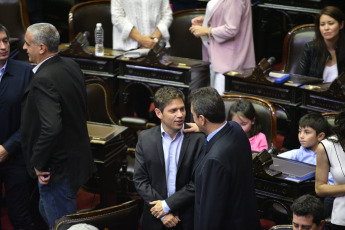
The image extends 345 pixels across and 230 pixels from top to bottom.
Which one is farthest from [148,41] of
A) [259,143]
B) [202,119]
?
[202,119]

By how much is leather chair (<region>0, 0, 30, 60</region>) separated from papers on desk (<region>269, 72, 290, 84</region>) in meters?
2.45

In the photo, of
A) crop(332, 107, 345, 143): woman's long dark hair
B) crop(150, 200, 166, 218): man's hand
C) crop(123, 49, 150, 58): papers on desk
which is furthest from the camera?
crop(123, 49, 150, 58): papers on desk

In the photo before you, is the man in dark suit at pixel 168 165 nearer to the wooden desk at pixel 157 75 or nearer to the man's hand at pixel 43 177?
the man's hand at pixel 43 177

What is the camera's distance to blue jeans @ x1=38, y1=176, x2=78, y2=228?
12.0ft

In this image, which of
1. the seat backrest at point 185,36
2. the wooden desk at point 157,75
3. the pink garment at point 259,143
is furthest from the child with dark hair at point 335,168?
the seat backrest at point 185,36

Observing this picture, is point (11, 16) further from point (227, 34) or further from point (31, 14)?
point (227, 34)

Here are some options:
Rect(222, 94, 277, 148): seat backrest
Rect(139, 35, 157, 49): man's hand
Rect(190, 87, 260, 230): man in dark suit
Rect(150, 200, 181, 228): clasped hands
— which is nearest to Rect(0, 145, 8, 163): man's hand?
Rect(150, 200, 181, 228): clasped hands

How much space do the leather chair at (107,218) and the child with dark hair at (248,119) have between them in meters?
1.26

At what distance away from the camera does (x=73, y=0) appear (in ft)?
23.8

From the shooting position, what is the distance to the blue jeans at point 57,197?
144 inches

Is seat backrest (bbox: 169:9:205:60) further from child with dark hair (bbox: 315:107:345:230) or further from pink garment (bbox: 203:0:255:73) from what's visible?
child with dark hair (bbox: 315:107:345:230)

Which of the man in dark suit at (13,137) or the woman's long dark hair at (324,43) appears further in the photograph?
the woman's long dark hair at (324,43)

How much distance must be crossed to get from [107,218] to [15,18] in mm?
3480

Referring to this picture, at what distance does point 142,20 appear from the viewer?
5.68 metres
